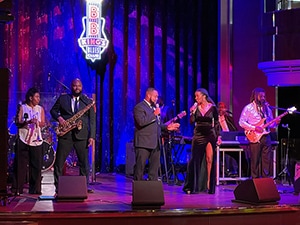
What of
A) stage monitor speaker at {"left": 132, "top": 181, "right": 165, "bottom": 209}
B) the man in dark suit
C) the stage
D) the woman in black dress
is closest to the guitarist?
the woman in black dress

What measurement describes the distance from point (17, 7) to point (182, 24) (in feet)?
14.0

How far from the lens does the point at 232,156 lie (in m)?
13.2

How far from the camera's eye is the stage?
745cm

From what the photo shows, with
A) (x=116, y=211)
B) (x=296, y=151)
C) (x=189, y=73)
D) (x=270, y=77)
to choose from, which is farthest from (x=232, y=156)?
(x=116, y=211)

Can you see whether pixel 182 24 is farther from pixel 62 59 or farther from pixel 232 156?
pixel 232 156

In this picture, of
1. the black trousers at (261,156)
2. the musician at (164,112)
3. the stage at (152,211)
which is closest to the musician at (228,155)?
the musician at (164,112)

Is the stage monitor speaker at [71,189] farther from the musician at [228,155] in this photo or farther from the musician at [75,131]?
the musician at [228,155]

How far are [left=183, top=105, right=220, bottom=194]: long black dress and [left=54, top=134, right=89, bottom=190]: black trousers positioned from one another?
1833 mm

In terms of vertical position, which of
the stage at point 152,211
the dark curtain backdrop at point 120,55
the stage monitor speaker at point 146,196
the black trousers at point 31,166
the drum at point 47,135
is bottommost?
the stage at point 152,211

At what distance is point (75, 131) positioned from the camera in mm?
9805

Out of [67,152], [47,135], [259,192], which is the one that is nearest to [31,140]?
[67,152]

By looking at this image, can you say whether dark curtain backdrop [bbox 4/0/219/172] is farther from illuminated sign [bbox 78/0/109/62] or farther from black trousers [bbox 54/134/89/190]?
black trousers [bbox 54/134/89/190]

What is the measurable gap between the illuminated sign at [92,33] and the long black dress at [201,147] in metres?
5.40

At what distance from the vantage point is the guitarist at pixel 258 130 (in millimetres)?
10914
